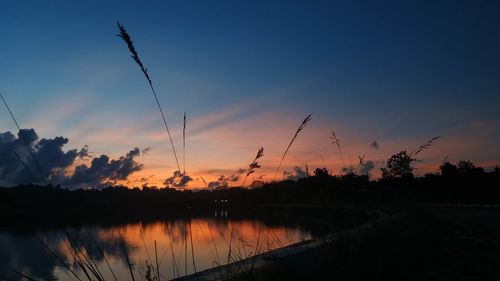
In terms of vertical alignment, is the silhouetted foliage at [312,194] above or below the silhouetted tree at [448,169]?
below

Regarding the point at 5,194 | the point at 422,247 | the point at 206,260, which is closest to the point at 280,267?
the point at 422,247

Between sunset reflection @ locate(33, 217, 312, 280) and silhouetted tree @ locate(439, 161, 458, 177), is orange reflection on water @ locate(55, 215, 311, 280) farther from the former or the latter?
silhouetted tree @ locate(439, 161, 458, 177)

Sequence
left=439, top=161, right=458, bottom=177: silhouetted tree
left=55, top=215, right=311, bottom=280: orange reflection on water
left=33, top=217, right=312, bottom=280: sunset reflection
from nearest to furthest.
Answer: left=33, top=217, right=312, bottom=280: sunset reflection → left=55, top=215, right=311, bottom=280: orange reflection on water → left=439, top=161, right=458, bottom=177: silhouetted tree

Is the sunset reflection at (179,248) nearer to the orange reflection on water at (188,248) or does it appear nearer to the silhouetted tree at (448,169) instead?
the orange reflection on water at (188,248)

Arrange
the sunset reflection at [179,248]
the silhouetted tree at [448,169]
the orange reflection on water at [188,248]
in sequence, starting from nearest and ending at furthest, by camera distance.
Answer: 1. the sunset reflection at [179,248]
2. the orange reflection on water at [188,248]
3. the silhouetted tree at [448,169]

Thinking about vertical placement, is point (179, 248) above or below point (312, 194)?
below

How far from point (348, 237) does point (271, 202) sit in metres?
90.4

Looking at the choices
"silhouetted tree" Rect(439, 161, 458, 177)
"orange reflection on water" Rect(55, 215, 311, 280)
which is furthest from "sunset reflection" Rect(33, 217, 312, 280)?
"silhouetted tree" Rect(439, 161, 458, 177)

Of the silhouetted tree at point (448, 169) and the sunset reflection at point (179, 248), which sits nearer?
the sunset reflection at point (179, 248)

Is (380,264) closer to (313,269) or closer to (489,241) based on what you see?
→ (313,269)

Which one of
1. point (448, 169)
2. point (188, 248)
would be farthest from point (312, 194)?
point (448, 169)

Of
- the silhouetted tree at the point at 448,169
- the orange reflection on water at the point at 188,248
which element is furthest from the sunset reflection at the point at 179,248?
the silhouetted tree at the point at 448,169

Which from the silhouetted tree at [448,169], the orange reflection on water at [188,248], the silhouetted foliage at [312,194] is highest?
the silhouetted tree at [448,169]

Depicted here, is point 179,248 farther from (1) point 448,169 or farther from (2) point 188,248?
(1) point 448,169
